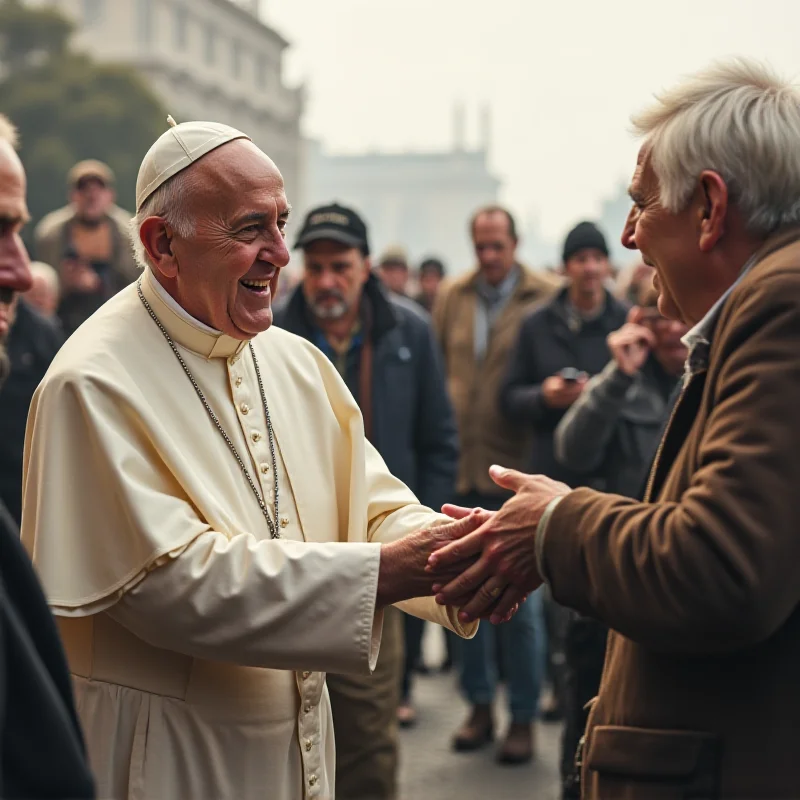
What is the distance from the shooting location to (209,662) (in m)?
2.81

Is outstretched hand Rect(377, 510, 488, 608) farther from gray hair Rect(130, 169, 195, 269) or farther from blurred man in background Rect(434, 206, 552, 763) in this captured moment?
blurred man in background Rect(434, 206, 552, 763)

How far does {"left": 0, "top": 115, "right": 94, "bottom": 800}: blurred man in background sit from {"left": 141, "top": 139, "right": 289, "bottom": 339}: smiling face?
1248 millimetres

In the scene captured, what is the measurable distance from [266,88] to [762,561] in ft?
271

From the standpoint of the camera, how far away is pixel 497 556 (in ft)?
8.98

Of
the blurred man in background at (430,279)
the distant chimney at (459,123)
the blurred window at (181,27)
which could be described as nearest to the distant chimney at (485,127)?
the distant chimney at (459,123)

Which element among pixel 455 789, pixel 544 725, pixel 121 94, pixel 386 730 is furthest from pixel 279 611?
pixel 121 94

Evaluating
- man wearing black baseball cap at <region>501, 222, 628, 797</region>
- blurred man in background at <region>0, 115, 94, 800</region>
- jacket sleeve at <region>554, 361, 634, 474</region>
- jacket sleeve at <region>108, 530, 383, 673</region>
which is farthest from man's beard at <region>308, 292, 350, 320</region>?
blurred man in background at <region>0, 115, 94, 800</region>

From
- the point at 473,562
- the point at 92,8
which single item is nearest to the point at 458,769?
the point at 473,562

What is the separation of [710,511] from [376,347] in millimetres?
3337

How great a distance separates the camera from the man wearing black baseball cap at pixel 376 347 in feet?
17.4

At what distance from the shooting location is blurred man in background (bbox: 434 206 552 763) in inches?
241

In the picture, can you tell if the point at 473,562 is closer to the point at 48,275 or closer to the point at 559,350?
the point at 559,350

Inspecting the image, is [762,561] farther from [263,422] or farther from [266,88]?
[266,88]

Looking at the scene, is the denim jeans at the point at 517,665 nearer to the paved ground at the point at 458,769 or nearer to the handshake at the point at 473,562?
the paved ground at the point at 458,769
